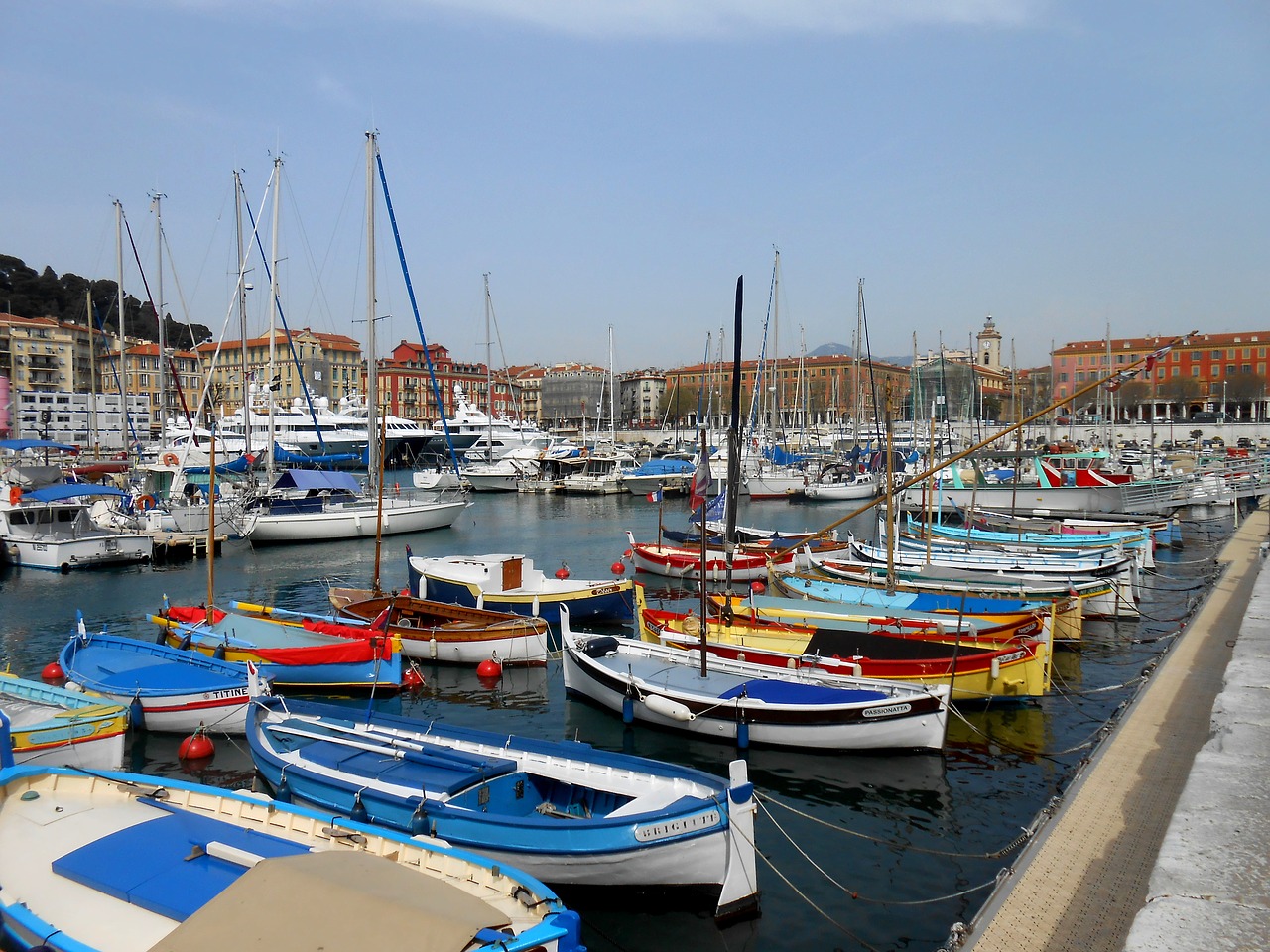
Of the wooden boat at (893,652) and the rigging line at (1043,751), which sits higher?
the wooden boat at (893,652)

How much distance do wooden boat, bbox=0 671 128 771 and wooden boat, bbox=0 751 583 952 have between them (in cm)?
95

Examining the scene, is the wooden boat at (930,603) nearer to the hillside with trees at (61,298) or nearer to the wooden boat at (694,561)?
the wooden boat at (694,561)

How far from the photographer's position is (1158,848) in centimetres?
850

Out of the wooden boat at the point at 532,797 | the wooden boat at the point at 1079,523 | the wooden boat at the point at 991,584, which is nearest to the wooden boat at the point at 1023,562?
the wooden boat at the point at 991,584

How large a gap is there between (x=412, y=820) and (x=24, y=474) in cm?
4290

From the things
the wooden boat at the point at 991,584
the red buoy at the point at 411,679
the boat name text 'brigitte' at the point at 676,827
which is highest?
the boat name text 'brigitte' at the point at 676,827

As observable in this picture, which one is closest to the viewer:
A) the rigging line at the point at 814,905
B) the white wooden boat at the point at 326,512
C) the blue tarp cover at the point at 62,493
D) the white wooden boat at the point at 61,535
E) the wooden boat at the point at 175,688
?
the rigging line at the point at 814,905

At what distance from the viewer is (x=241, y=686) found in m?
15.6

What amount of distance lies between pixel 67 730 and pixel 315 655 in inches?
252

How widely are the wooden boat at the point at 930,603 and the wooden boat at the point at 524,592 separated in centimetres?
419

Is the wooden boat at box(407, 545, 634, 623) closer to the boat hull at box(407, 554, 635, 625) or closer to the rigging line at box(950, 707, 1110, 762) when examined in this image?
the boat hull at box(407, 554, 635, 625)

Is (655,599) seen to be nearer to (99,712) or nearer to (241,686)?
(241,686)

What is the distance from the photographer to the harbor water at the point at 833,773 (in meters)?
9.87

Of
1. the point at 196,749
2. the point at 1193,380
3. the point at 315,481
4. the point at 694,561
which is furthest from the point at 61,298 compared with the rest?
the point at 1193,380
